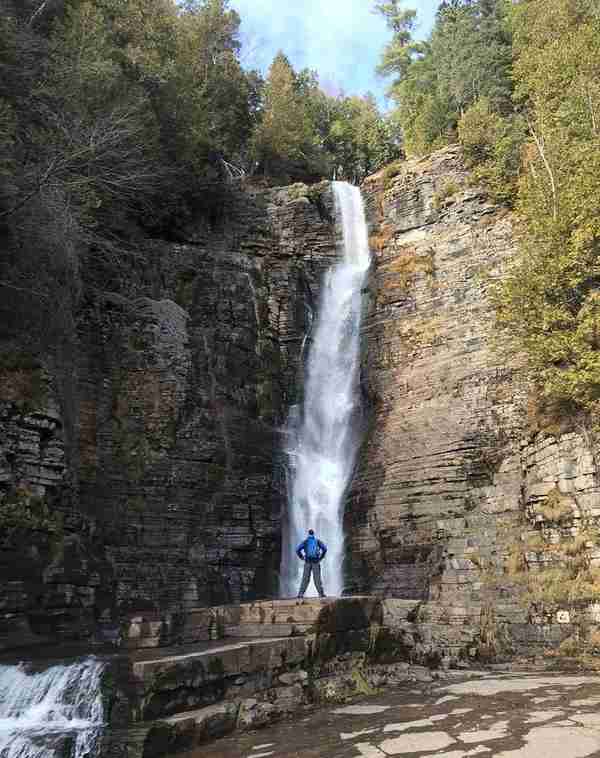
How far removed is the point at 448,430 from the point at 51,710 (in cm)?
1012

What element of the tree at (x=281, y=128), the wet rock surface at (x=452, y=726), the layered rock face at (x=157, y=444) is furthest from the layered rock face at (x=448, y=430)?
the tree at (x=281, y=128)

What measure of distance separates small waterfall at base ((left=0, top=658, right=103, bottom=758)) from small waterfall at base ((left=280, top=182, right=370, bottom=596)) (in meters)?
7.50

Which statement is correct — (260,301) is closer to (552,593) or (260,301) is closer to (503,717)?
(552,593)

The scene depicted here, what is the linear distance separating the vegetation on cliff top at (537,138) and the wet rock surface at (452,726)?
641cm

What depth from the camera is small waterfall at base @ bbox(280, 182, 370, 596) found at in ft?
48.9

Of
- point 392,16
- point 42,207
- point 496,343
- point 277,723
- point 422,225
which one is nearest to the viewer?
point 277,723

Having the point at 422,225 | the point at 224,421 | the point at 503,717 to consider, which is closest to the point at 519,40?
the point at 422,225

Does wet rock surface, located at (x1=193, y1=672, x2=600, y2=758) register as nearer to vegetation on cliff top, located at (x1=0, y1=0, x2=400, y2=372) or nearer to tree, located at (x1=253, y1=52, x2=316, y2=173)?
vegetation on cliff top, located at (x1=0, y1=0, x2=400, y2=372)

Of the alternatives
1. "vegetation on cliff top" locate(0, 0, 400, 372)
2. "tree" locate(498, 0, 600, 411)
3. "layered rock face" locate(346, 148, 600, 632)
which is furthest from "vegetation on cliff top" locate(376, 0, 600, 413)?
"vegetation on cliff top" locate(0, 0, 400, 372)

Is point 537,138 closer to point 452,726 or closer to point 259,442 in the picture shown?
point 259,442

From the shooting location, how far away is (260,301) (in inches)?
741

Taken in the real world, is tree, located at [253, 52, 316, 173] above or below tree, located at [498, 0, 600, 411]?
above

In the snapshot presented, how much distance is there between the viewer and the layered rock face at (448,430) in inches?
483

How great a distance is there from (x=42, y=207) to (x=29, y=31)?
5.28 metres
